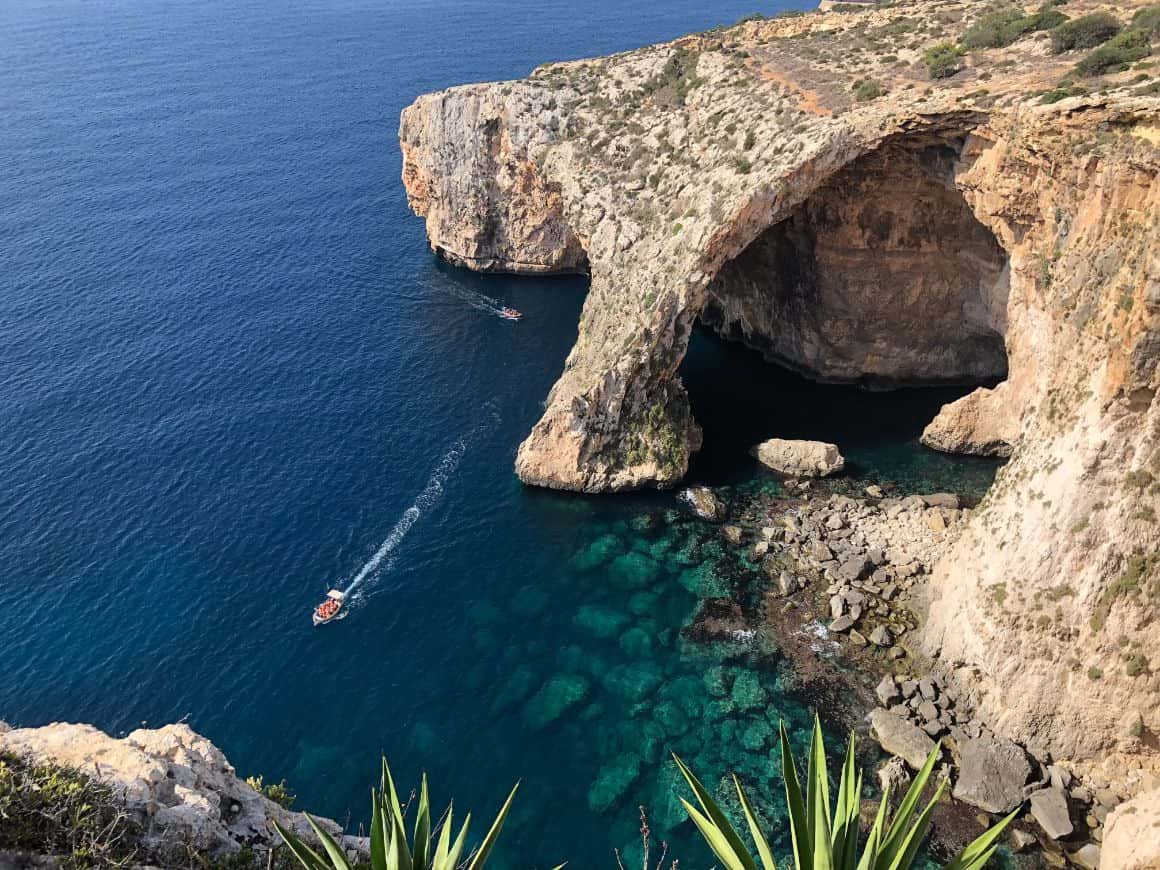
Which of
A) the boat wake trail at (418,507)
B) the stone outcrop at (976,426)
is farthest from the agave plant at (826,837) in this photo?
the stone outcrop at (976,426)

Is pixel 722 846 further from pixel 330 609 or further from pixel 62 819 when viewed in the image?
pixel 330 609

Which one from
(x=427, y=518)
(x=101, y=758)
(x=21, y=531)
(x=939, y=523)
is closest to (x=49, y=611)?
(x=21, y=531)

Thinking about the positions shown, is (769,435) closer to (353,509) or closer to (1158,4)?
(353,509)

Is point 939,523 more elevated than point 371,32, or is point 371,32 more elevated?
point 371,32

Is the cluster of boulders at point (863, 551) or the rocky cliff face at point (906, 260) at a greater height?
the rocky cliff face at point (906, 260)

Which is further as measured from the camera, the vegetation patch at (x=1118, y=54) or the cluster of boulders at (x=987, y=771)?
the vegetation patch at (x=1118, y=54)

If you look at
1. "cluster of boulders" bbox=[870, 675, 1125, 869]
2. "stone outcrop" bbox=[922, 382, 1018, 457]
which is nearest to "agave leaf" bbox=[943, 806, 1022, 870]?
"cluster of boulders" bbox=[870, 675, 1125, 869]

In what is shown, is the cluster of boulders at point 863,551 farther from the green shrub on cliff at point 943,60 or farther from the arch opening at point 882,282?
the green shrub on cliff at point 943,60
